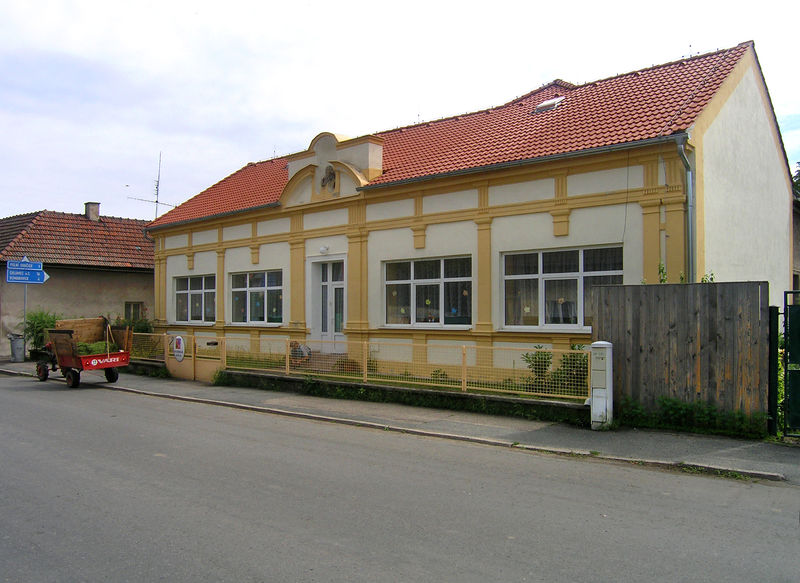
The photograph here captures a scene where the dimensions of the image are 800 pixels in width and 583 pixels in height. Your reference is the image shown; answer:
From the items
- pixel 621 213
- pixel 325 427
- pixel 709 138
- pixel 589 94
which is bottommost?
pixel 325 427

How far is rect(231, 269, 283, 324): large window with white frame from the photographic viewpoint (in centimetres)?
2028

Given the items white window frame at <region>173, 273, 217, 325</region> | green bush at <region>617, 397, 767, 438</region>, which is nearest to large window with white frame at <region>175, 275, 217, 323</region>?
white window frame at <region>173, 273, 217, 325</region>

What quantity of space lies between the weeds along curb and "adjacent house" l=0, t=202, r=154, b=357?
13.0 m

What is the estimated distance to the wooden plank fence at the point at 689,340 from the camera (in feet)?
31.0

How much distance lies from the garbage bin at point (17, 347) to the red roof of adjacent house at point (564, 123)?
34.4ft

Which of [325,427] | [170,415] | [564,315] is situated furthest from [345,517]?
[564,315]

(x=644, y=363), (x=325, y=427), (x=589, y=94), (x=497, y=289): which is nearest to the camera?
(x=644, y=363)

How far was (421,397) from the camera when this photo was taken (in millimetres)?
12891

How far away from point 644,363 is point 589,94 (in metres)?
8.62

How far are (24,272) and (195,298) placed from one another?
568cm

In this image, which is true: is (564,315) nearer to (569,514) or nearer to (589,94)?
(589,94)

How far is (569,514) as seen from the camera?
610cm

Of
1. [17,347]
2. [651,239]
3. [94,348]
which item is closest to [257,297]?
[94,348]

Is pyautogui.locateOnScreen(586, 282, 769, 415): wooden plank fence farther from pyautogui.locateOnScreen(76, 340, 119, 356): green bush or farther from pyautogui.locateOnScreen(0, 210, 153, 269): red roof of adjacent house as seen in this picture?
pyautogui.locateOnScreen(0, 210, 153, 269): red roof of adjacent house
